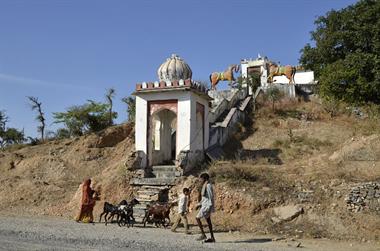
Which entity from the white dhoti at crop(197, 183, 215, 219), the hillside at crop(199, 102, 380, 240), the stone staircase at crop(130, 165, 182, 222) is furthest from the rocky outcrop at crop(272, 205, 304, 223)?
the stone staircase at crop(130, 165, 182, 222)

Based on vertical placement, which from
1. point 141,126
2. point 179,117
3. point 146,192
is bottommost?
point 146,192

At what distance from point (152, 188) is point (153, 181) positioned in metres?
0.30

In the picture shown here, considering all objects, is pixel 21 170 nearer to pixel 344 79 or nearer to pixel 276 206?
pixel 276 206

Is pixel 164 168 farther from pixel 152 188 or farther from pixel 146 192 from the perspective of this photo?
pixel 146 192

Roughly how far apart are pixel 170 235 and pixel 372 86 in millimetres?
16664

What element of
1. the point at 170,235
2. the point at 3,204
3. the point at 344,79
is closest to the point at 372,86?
the point at 344,79

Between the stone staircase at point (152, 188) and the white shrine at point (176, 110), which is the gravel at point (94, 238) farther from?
the white shrine at point (176, 110)

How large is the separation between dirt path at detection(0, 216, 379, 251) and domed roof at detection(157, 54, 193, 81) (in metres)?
7.91

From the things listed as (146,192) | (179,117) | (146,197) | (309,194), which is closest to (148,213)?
(146,197)

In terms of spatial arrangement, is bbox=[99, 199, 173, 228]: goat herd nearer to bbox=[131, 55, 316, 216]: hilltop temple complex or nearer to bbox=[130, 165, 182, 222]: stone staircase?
bbox=[130, 165, 182, 222]: stone staircase

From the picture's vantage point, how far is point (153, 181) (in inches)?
631

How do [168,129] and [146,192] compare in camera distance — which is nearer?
[146,192]

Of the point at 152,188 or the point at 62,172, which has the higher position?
the point at 62,172

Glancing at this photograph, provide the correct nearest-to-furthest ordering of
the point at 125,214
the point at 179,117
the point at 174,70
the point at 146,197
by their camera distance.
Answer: the point at 125,214 < the point at 146,197 < the point at 179,117 < the point at 174,70
